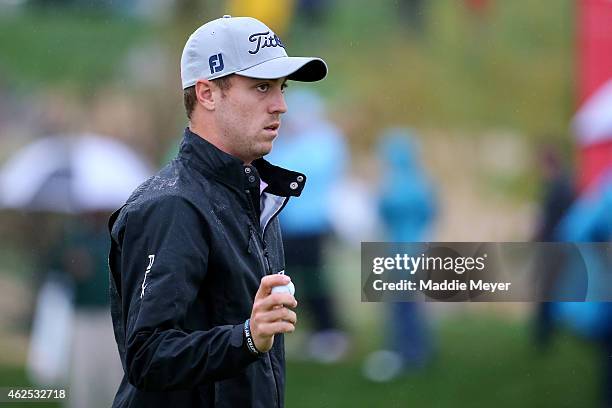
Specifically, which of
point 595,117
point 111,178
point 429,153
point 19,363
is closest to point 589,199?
point 595,117

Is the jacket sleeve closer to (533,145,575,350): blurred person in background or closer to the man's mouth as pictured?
the man's mouth

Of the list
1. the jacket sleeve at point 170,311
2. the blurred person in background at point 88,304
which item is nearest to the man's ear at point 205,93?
the jacket sleeve at point 170,311

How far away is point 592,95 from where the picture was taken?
16.0 ft

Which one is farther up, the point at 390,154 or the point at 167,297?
the point at 390,154

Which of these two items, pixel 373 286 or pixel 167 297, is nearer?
pixel 167 297

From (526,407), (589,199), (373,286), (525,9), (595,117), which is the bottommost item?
(526,407)

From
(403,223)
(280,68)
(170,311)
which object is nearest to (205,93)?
(280,68)

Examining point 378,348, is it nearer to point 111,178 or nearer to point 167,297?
point 111,178

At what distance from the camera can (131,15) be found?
16.3 ft

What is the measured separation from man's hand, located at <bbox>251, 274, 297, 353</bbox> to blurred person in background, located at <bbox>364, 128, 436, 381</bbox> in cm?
267

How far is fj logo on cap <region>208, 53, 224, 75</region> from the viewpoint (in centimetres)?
240

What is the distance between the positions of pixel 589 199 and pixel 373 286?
102 cm

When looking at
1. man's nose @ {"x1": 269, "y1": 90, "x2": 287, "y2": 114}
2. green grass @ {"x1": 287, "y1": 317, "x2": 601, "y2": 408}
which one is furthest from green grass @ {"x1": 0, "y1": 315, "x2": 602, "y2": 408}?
man's nose @ {"x1": 269, "y1": 90, "x2": 287, "y2": 114}

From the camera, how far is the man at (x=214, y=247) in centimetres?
217
